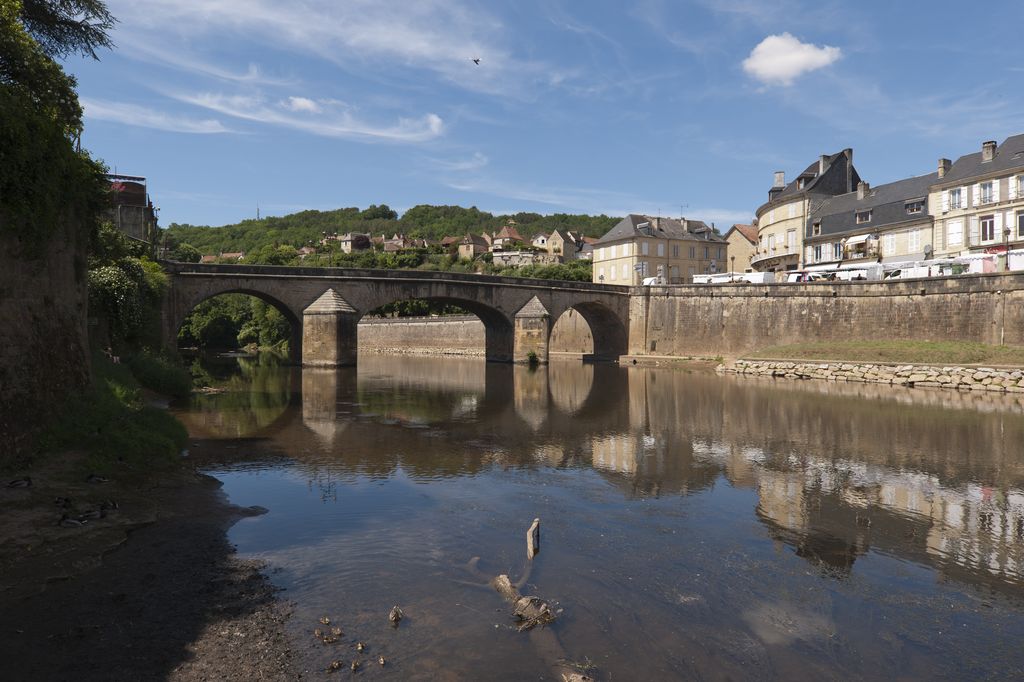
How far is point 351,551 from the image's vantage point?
8.48 m

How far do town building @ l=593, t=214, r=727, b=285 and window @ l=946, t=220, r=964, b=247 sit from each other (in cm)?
2339

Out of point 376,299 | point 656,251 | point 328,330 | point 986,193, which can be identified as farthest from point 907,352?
Answer: point 656,251

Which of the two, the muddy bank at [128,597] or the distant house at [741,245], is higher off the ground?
the distant house at [741,245]

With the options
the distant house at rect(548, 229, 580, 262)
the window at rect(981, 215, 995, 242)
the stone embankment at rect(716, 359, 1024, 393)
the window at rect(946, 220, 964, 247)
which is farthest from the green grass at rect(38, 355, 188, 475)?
the distant house at rect(548, 229, 580, 262)

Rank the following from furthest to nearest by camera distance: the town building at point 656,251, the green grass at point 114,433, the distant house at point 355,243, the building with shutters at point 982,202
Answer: the distant house at point 355,243 < the town building at point 656,251 < the building with shutters at point 982,202 < the green grass at point 114,433

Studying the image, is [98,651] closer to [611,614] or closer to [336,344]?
[611,614]

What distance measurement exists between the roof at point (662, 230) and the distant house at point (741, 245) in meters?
2.97

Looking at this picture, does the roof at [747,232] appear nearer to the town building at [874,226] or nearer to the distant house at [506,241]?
the town building at [874,226]

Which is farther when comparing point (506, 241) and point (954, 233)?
point (506, 241)

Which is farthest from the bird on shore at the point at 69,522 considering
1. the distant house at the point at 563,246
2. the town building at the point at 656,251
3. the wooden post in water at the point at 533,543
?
the distant house at the point at 563,246

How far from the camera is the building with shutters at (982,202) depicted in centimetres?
3959

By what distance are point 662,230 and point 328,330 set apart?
39192 millimetres

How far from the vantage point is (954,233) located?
1683 inches

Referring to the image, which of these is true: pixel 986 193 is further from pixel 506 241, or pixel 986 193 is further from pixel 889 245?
pixel 506 241
